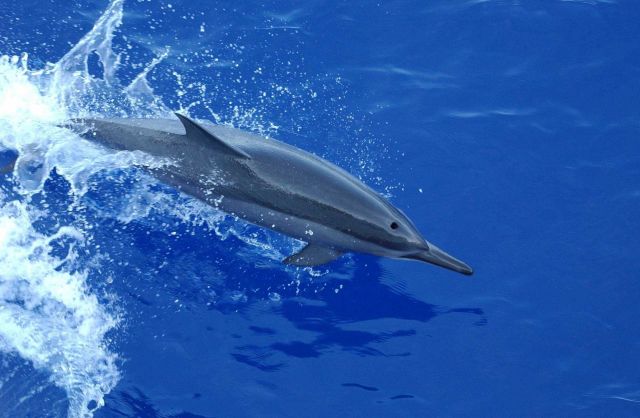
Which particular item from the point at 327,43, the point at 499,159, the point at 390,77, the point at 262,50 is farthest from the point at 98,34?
the point at 499,159

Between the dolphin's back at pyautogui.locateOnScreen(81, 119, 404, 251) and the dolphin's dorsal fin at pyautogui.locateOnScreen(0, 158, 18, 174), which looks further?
the dolphin's dorsal fin at pyautogui.locateOnScreen(0, 158, 18, 174)

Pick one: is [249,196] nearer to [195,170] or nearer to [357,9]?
[195,170]

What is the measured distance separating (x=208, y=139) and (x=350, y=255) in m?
2.28

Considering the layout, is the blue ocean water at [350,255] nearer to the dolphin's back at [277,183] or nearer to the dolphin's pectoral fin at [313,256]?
the dolphin's pectoral fin at [313,256]

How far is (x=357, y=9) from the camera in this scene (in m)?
12.8

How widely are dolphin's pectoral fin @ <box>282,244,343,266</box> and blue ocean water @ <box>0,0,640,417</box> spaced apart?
42 centimetres

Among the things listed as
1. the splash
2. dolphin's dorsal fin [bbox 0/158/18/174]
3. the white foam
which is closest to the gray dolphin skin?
the splash

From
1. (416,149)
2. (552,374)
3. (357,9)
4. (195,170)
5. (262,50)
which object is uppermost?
(357,9)

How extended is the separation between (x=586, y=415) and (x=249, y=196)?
4.28 metres

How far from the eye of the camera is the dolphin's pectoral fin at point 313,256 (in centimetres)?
898

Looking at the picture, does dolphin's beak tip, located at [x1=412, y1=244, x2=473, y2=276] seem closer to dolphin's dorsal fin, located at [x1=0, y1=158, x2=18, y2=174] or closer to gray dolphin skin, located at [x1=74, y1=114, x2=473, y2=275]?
gray dolphin skin, located at [x1=74, y1=114, x2=473, y2=275]

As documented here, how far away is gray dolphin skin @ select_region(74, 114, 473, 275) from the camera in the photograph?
8.56 metres

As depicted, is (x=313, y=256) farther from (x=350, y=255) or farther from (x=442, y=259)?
(x=442, y=259)

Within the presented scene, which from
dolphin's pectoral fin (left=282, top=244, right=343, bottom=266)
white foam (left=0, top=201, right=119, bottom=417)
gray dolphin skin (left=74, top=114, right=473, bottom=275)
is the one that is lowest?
white foam (left=0, top=201, right=119, bottom=417)
